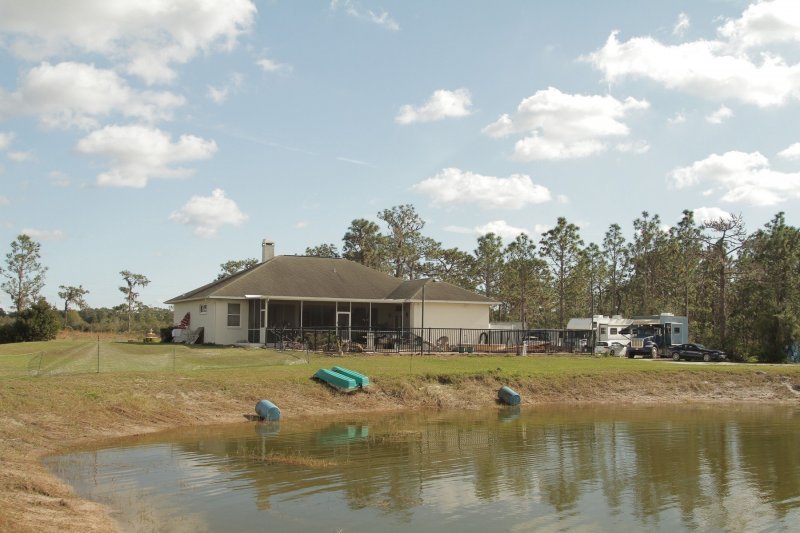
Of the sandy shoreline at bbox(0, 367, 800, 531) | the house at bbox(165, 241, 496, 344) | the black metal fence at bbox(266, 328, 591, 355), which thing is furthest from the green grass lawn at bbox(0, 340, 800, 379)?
the house at bbox(165, 241, 496, 344)

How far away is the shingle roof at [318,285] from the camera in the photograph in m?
38.9

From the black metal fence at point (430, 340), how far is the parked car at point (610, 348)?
300 cm

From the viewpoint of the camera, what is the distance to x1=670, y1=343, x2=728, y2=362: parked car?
4246 centimetres

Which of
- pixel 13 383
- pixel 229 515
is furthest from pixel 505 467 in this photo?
pixel 13 383

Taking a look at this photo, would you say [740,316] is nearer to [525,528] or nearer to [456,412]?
[456,412]

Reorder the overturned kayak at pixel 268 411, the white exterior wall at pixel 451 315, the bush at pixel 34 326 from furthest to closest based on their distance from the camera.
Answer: the bush at pixel 34 326, the white exterior wall at pixel 451 315, the overturned kayak at pixel 268 411

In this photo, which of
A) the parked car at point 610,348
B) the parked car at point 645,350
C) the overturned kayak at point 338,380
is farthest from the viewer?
the parked car at point 645,350

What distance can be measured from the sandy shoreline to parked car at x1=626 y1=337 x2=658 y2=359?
464 inches

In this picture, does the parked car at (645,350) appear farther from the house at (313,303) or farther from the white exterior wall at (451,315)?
the house at (313,303)

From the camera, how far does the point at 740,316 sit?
52.8m

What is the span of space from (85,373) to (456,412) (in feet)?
38.1

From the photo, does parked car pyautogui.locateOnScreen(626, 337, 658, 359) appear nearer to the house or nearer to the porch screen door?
the house

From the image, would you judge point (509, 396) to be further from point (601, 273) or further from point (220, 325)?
point (601, 273)

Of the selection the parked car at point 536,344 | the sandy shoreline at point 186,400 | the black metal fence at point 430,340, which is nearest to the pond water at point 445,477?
the sandy shoreline at point 186,400
